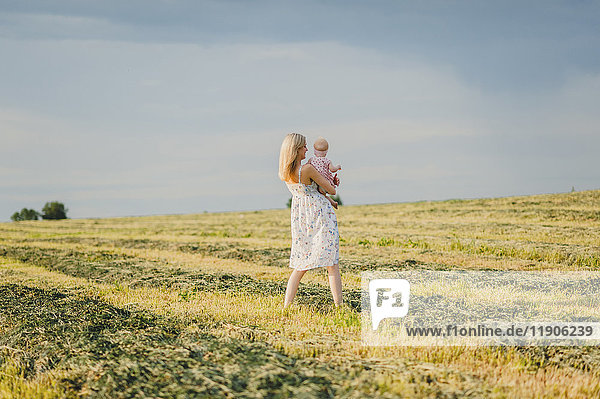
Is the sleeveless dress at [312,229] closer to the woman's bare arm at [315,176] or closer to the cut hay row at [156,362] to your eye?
the woman's bare arm at [315,176]

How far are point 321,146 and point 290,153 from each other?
0.51 meters

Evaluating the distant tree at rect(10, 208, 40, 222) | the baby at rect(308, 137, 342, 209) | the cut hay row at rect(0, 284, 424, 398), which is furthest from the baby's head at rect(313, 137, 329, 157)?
the distant tree at rect(10, 208, 40, 222)

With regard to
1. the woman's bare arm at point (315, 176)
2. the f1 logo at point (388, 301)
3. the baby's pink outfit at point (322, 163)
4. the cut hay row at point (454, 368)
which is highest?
the baby's pink outfit at point (322, 163)

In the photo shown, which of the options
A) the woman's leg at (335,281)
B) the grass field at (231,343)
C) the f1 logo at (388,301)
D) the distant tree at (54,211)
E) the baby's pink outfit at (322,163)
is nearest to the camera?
the grass field at (231,343)

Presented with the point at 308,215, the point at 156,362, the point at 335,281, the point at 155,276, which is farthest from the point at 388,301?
the point at 155,276

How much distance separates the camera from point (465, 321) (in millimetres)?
7316

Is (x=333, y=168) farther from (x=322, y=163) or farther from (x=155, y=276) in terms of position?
(x=155, y=276)

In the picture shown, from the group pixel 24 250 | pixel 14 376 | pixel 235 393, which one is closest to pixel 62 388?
pixel 14 376

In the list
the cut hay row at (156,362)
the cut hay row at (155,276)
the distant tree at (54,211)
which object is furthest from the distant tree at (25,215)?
the cut hay row at (156,362)

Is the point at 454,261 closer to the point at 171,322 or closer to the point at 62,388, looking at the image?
the point at 171,322

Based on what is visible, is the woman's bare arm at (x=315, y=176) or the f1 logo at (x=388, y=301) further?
the woman's bare arm at (x=315, y=176)

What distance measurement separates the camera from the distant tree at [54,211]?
250ft

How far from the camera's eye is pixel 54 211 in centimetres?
7638

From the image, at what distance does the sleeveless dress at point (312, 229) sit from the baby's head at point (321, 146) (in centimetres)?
45
